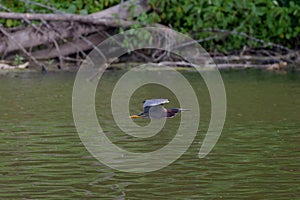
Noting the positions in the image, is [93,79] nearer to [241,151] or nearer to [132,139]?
[132,139]

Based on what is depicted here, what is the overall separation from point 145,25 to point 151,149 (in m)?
9.17

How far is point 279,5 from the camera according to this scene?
671 inches

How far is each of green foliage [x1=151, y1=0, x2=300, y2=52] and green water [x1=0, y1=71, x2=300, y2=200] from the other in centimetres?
A: 502

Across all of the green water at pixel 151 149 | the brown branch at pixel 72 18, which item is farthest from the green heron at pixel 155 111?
the brown branch at pixel 72 18

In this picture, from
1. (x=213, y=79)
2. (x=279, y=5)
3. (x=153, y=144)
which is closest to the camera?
(x=153, y=144)

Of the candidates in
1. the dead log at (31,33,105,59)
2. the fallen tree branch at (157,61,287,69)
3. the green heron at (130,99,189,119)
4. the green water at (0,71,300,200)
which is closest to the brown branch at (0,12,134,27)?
the dead log at (31,33,105,59)

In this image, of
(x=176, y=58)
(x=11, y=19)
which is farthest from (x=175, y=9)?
(x=11, y=19)

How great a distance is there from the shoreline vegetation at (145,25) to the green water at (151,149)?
442cm

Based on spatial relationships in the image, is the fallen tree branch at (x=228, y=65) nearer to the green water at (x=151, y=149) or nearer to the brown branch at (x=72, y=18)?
the brown branch at (x=72, y=18)

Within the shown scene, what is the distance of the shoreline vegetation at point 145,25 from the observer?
15.7 metres

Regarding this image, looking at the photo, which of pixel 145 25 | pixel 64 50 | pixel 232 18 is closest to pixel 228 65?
pixel 232 18

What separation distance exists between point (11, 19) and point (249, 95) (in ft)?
22.1

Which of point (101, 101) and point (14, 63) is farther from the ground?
point (101, 101)

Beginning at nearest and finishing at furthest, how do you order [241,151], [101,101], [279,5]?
[241,151]
[101,101]
[279,5]
